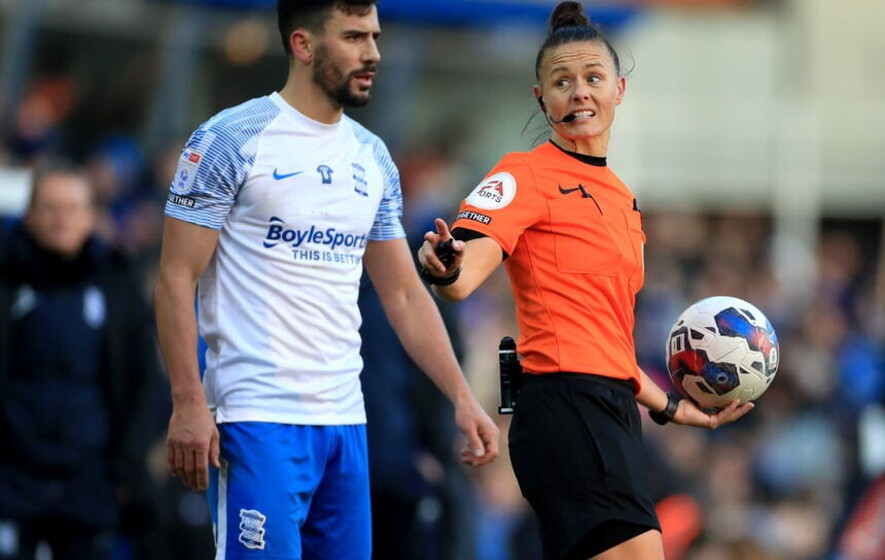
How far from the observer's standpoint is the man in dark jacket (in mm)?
8500

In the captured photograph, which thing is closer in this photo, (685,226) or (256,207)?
(256,207)

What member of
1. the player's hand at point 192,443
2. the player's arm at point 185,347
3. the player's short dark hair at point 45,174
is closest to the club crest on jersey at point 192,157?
the player's arm at point 185,347

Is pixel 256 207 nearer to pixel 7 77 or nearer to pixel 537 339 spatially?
pixel 537 339

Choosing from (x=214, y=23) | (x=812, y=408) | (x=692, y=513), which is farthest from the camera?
(x=214, y=23)

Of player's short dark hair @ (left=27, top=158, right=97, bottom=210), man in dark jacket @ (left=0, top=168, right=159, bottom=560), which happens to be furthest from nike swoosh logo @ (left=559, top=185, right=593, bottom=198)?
player's short dark hair @ (left=27, top=158, right=97, bottom=210)

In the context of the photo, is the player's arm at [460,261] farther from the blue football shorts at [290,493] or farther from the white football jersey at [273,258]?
the blue football shorts at [290,493]

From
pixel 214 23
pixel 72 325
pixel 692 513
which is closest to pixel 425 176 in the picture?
pixel 214 23

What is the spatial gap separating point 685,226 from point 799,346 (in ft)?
17.9

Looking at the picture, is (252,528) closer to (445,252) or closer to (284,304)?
(284,304)

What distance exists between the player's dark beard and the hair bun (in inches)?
29.9

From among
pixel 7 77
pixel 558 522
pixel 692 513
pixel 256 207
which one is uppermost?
pixel 7 77

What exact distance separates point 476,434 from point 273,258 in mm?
1016

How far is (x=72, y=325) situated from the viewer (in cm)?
861

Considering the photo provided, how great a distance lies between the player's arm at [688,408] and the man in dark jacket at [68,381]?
3513 millimetres
